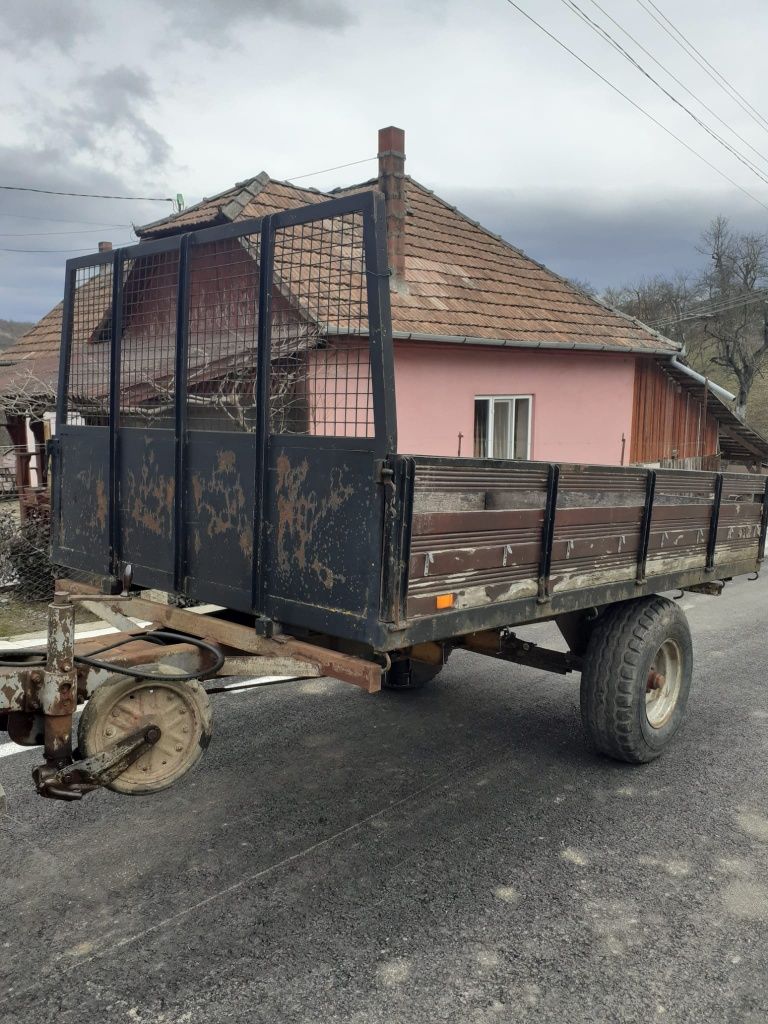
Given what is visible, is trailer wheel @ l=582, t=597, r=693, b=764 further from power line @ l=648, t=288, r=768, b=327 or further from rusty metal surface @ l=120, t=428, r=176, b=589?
power line @ l=648, t=288, r=768, b=327

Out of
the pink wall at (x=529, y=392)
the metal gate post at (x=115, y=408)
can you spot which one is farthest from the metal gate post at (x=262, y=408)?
the pink wall at (x=529, y=392)

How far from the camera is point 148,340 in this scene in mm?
4199

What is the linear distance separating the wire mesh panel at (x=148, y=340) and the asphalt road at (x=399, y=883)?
1960mm

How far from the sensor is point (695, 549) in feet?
17.1

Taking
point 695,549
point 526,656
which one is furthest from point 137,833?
point 695,549

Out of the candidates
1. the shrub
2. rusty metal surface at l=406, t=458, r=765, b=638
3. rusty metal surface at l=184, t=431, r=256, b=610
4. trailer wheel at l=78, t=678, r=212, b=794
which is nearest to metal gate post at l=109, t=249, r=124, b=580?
rusty metal surface at l=184, t=431, r=256, b=610

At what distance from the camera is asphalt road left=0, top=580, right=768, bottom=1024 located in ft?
9.40

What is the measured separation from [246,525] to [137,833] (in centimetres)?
154

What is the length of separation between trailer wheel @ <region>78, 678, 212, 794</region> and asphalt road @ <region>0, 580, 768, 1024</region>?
617mm

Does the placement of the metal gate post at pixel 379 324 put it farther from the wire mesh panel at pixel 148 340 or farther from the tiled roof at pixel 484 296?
the tiled roof at pixel 484 296

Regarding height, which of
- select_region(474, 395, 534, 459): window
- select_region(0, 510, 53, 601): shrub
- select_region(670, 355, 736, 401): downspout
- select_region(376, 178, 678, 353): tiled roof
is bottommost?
select_region(0, 510, 53, 601): shrub

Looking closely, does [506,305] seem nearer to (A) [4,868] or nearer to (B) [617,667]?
(B) [617,667]

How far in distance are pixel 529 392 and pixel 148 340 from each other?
9.60 m

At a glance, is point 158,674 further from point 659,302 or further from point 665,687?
point 659,302
